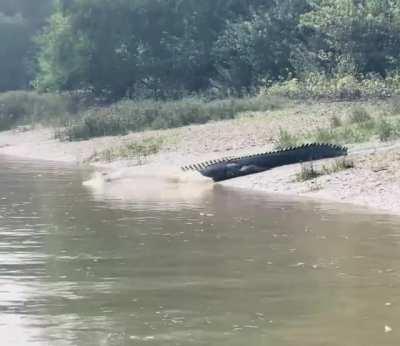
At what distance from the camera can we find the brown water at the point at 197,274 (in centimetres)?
859

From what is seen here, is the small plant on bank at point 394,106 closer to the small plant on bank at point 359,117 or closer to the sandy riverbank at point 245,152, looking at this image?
the small plant on bank at point 359,117

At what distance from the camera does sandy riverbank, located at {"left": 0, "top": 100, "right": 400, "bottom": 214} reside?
19.1 m

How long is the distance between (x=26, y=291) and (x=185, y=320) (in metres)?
1.95

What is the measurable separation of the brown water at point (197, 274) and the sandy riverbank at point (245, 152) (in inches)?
50.1

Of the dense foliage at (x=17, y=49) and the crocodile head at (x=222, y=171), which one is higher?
the dense foliage at (x=17, y=49)

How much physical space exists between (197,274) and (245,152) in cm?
1605

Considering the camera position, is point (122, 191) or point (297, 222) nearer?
point (297, 222)

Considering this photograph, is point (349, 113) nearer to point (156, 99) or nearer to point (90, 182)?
point (90, 182)

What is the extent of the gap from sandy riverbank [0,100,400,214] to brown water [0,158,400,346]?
1271 mm

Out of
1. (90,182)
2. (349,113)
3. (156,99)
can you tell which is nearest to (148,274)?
(90,182)

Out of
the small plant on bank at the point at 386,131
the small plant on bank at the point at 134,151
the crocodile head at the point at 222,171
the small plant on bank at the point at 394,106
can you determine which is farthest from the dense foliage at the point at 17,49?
the crocodile head at the point at 222,171

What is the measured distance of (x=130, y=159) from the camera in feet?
96.9

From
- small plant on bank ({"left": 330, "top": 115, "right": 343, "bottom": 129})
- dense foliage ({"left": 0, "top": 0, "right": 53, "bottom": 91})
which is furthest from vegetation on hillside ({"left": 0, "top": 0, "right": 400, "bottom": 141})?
dense foliage ({"left": 0, "top": 0, "right": 53, "bottom": 91})

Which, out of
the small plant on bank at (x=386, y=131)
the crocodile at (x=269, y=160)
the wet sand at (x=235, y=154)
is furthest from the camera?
the small plant on bank at (x=386, y=131)
